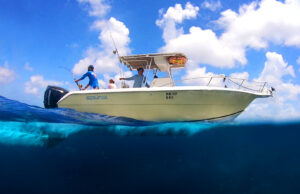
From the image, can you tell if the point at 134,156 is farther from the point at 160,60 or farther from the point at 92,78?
the point at 160,60

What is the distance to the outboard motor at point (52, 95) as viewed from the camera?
751 centimetres

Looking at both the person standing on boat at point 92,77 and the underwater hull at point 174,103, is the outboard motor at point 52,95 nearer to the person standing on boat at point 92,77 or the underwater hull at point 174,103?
the person standing on boat at point 92,77

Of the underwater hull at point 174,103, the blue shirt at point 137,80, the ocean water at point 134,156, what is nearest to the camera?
the ocean water at point 134,156

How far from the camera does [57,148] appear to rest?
21.6 ft

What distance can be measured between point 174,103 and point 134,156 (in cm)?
232

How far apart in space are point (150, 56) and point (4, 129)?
6038 mm

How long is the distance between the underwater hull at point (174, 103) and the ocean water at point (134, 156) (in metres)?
0.36

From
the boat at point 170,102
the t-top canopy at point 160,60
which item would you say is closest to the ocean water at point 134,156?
the boat at point 170,102

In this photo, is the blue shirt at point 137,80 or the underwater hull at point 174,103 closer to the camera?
the underwater hull at point 174,103

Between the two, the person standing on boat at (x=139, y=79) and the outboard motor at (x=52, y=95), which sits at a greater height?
the person standing on boat at (x=139, y=79)

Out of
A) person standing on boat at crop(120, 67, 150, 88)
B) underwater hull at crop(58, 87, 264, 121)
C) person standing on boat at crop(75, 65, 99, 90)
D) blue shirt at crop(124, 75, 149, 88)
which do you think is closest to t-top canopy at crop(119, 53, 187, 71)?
person standing on boat at crop(120, 67, 150, 88)

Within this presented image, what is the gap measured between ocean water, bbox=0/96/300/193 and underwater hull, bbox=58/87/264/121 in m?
0.36

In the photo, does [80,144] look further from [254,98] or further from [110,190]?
[254,98]

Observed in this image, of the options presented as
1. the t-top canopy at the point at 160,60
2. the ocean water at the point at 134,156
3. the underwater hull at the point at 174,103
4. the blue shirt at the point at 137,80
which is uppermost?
the t-top canopy at the point at 160,60
